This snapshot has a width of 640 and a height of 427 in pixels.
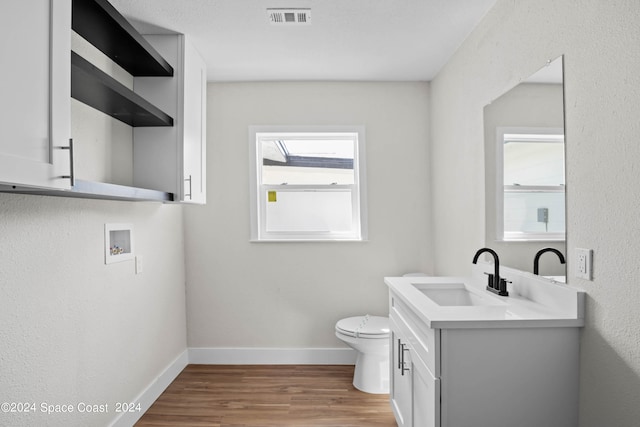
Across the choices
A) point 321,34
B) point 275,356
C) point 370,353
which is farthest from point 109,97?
point 275,356

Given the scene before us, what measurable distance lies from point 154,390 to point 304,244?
4.94ft

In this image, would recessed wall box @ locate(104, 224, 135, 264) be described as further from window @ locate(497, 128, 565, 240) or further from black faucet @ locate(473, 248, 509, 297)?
window @ locate(497, 128, 565, 240)

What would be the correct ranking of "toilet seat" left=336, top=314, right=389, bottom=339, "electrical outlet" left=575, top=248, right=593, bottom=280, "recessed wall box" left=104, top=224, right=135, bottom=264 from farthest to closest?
"toilet seat" left=336, top=314, right=389, bottom=339 < "recessed wall box" left=104, top=224, right=135, bottom=264 < "electrical outlet" left=575, top=248, right=593, bottom=280

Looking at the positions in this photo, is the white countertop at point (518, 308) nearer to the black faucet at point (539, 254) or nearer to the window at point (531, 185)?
the black faucet at point (539, 254)

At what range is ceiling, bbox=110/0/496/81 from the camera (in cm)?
224

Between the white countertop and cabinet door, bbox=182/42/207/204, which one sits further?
cabinet door, bbox=182/42/207/204

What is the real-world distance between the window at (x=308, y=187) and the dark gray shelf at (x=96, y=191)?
1.24 m

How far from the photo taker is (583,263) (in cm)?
156

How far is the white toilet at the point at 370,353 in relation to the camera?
282 centimetres

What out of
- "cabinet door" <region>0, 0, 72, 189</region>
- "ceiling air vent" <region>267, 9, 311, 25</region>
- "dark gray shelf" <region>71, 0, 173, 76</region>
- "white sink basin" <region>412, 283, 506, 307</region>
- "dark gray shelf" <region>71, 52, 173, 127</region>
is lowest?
"white sink basin" <region>412, 283, 506, 307</region>

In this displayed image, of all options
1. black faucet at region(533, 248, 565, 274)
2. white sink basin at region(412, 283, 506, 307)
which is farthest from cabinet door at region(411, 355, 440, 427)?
black faucet at region(533, 248, 565, 274)

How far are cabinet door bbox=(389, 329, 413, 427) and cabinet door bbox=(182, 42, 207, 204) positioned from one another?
1.53 meters

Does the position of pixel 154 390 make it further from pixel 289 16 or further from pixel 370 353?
pixel 289 16

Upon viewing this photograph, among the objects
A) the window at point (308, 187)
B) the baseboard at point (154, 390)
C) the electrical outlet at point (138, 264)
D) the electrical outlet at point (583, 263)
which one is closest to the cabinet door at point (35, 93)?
the electrical outlet at point (138, 264)
